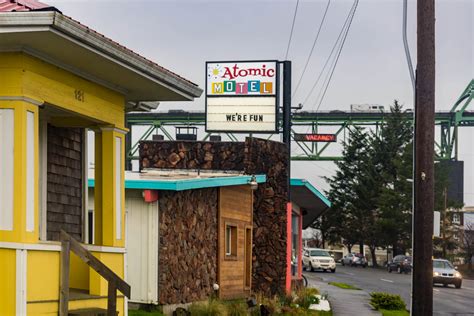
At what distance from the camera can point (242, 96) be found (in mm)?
36094

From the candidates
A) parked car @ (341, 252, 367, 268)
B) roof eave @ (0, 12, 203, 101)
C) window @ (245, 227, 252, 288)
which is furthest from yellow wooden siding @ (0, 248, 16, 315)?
parked car @ (341, 252, 367, 268)

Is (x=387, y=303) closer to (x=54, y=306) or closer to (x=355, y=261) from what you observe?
(x=54, y=306)

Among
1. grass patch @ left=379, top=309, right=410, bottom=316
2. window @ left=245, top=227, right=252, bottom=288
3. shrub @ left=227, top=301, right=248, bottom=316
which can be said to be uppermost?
window @ left=245, top=227, right=252, bottom=288

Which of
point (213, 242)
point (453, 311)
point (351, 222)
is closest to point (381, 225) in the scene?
point (351, 222)

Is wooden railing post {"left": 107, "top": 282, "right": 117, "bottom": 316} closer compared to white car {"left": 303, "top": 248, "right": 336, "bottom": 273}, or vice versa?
wooden railing post {"left": 107, "top": 282, "right": 117, "bottom": 316}

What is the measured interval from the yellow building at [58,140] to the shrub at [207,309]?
673cm

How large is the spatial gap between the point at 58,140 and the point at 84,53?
296cm

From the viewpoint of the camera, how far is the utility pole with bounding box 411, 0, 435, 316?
1462 cm

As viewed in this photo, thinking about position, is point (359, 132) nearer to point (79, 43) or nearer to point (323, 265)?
point (323, 265)

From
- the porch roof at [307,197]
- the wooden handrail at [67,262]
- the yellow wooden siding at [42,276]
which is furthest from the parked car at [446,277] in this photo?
the yellow wooden siding at [42,276]

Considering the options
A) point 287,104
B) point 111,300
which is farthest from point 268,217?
point 111,300

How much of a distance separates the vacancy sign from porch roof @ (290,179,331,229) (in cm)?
296

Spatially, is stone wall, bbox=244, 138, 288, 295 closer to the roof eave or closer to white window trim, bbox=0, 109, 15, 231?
the roof eave

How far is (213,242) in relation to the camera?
930 inches
